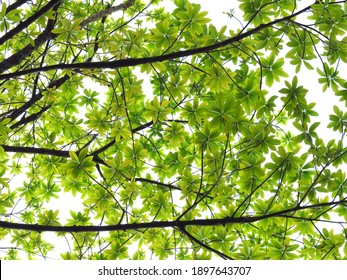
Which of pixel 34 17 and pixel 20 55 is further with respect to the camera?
pixel 20 55

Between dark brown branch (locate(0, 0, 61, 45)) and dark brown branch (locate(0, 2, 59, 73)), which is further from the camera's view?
dark brown branch (locate(0, 2, 59, 73))

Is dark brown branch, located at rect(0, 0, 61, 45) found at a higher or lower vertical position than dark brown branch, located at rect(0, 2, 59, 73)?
lower

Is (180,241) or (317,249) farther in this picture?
(180,241)

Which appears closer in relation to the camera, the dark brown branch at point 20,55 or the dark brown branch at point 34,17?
the dark brown branch at point 34,17

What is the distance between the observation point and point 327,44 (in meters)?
2.11

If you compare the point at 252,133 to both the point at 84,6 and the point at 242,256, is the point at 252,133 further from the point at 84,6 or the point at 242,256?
the point at 84,6

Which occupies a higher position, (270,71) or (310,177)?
(270,71)

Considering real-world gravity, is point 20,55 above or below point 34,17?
above

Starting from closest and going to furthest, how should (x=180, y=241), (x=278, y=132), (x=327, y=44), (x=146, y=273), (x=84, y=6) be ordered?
(x=327, y=44)
(x=146, y=273)
(x=180, y=241)
(x=278, y=132)
(x=84, y=6)

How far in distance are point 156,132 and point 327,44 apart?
159 cm

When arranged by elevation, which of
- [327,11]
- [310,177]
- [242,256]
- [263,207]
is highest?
[327,11]

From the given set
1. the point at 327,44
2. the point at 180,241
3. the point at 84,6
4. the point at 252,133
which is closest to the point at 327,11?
the point at 327,44

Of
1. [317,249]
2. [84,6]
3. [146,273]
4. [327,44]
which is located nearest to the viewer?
[327,44]

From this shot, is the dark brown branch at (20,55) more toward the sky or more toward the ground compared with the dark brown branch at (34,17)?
more toward the sky
